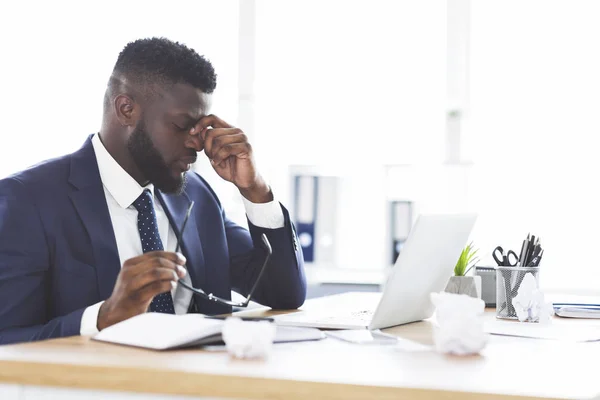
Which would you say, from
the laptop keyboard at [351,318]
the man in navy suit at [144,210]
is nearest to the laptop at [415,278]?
the laptop keyboard at [351,318]

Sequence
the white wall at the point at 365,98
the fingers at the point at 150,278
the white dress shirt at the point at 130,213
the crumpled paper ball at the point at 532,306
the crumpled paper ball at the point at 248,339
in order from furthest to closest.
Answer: the white wall at the point at 365,98, the white dress shirt at the point at 130,213, the crumpled paper ball at the point at 532,306, the fingers at the point at 150,278, the crumpled paper ball at the point at 248,339

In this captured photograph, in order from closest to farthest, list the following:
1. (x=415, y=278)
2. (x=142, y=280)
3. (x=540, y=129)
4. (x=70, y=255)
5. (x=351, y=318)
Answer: (x=142, y=280), (x=415, y=278), (x=351, y=318), (x=70, y=255), (x=540, y=129)

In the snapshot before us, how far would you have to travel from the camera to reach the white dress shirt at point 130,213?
178cm

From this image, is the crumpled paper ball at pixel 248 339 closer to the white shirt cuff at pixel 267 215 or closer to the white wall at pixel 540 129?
the white shirt cuff at pixel 267 215

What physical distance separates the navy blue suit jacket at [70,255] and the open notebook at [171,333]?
0.24 m

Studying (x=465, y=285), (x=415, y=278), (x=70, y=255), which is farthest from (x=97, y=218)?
(x=465, y=285)

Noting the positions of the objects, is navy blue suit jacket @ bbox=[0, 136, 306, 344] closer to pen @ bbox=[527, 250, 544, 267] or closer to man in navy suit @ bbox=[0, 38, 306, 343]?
man in navy suit @ bbox=[0, 38, 306, 343]

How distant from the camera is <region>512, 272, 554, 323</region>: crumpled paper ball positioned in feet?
5.01

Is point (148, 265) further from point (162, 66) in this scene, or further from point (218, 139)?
point (162, 66)

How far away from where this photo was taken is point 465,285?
171cm

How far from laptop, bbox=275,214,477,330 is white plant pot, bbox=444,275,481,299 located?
7.4 inches

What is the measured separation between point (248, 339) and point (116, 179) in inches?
38.7

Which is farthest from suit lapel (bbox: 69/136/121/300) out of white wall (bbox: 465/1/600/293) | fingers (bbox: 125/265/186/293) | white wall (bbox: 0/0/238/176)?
white wall (bbox: 465/1/600/293)

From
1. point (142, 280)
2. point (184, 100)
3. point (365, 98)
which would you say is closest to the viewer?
point (142, 280)
